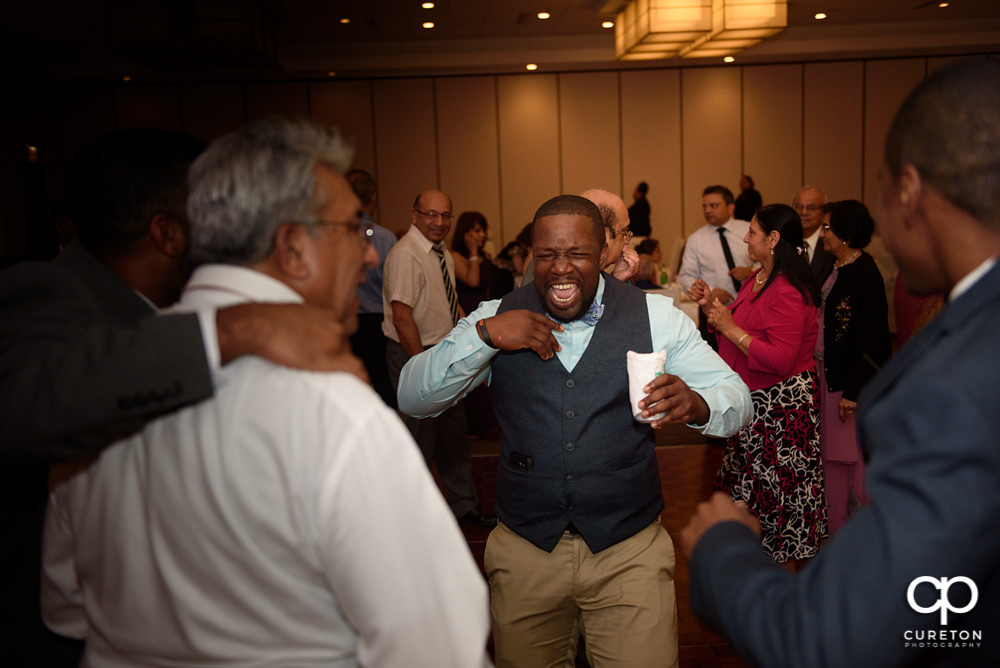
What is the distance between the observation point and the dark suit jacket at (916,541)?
34.2 inches

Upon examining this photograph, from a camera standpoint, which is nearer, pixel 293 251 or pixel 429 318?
pixel 293 251

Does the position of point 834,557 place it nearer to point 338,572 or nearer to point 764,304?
point 338,572

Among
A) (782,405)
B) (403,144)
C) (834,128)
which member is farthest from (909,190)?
(834,128)

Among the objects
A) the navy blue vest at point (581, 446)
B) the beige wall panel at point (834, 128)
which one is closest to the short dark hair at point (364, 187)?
the navy blue vest at point (581, 446)

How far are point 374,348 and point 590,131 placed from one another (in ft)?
26.2

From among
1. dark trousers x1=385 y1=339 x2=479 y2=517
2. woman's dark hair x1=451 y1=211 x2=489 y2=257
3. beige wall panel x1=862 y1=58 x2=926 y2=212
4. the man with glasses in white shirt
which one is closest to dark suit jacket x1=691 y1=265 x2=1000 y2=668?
the man with glasses in white shirt

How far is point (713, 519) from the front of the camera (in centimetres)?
121

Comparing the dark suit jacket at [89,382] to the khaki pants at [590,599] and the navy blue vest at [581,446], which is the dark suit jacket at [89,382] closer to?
the navy blue vest at [581,446]

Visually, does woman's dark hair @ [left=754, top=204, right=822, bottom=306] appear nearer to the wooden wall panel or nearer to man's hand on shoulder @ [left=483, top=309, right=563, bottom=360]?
man's hand on shoulder @ [left=483, top=309, right=563, bottom=360]

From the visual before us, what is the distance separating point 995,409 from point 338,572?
810 millimetres

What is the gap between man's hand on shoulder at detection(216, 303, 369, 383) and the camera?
95 centimetres

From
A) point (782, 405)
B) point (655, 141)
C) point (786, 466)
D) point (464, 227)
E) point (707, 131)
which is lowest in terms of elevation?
point (786, 466)

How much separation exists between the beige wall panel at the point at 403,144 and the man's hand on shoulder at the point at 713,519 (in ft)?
Result: 35.1

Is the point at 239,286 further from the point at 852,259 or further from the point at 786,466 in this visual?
the point at 852,259
